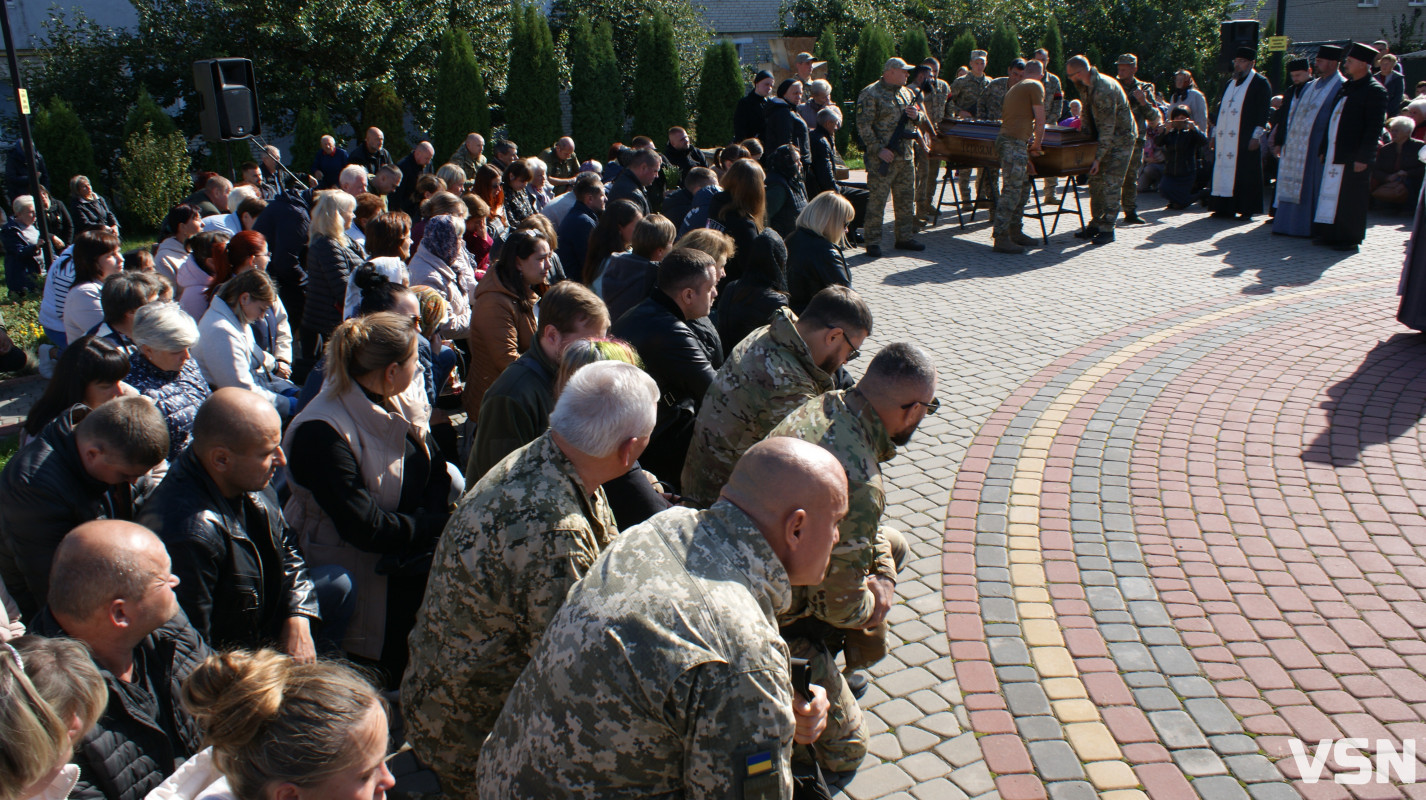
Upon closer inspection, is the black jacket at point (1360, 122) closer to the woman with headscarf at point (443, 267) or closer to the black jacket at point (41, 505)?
the woman with headscarf at point (443, 267)

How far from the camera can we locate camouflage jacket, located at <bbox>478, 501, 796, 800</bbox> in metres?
1.98

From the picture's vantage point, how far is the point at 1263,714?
3852mm

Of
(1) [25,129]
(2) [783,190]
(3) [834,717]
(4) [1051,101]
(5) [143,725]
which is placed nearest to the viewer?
(5) [143,725]

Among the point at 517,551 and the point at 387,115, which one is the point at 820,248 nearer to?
the point at 517,551

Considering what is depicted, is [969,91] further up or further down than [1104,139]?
further up

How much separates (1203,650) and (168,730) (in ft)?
13.1

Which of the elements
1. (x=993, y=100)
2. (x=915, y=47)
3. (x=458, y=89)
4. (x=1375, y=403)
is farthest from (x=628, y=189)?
(x=915, y=47)

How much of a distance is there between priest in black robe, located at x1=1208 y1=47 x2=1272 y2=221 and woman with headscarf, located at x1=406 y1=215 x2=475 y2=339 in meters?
11.7

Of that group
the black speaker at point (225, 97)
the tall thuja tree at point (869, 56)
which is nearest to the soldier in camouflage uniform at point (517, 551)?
the black speaker at point (225, 97)

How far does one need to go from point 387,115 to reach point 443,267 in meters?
15.9

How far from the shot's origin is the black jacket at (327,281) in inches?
273

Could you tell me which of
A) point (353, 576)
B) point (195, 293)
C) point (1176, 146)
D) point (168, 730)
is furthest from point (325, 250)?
point (1176, 146)

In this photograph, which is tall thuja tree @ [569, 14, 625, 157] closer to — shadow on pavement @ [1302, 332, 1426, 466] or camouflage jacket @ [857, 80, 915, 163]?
camouflage jacket @ [857, 80, 915, 163]

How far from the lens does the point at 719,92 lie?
24062 mm
